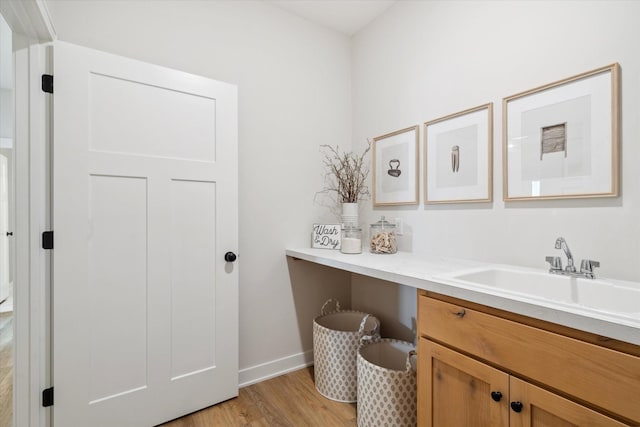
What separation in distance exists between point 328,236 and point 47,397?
167 centimetres

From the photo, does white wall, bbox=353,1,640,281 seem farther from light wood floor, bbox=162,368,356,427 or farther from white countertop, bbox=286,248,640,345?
light wood floor, bbox=162,368,356,427

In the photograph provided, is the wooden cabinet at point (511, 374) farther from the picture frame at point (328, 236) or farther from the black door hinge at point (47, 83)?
the black door hinge at point (47, 83)

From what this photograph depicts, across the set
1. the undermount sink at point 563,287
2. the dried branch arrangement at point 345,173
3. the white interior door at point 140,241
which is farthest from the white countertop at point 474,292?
the white interior door at point 140,241

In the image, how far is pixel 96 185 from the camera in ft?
4.97

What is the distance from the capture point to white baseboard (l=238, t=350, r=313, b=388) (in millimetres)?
2070

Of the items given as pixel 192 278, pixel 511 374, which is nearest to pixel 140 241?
pixel 192 278

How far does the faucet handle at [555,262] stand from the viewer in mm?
1278

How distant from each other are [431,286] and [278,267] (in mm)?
1255

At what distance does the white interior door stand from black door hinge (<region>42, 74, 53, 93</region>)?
37 millimetres

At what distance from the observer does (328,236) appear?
2199 mm

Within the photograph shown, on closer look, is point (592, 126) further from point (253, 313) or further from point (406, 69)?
point (253, 313)

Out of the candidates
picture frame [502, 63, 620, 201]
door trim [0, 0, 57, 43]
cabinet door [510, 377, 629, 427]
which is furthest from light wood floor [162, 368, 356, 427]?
door trim [0, 0, 57, 43]

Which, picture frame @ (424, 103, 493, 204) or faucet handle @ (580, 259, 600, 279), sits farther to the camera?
picture frame @ (424, 103, 493, 204)

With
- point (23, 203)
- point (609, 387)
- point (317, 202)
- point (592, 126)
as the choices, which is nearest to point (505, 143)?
point (592, 126)
